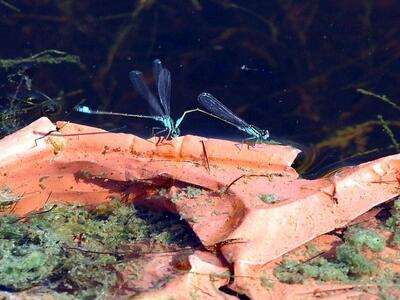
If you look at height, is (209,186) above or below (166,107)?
above

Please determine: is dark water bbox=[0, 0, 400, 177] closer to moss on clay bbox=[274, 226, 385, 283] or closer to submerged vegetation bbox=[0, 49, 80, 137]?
submerged vegetation bbox=[0, 49, 80, 137]

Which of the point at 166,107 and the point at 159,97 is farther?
the point at 159,97

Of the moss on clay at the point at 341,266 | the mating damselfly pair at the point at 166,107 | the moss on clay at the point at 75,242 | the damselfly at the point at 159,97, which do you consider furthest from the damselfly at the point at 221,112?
the moss on clay at the point at 341,266

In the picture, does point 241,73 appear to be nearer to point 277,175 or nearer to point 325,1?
point 325,1

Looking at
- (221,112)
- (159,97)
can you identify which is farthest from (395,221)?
(159,97)

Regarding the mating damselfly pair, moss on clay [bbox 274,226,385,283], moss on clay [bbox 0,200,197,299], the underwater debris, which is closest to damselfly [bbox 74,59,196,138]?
the mating damselfly pair

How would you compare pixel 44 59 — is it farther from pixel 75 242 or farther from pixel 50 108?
pixel 75 242
